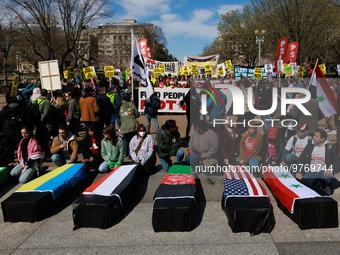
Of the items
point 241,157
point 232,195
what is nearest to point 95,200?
point 232,195

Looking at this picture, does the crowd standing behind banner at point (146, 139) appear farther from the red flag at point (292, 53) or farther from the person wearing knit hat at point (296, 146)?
the red flag at point (292, 53)

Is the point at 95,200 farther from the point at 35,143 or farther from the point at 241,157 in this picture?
the point at 241,157

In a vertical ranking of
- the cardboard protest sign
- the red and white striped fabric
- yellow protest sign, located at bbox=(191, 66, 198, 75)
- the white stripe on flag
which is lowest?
the white stripe on flag

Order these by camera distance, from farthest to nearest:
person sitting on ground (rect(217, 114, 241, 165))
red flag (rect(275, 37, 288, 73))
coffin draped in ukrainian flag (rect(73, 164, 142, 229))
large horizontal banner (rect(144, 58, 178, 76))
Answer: red flag (rect(275, 37, 288, 73))
large horizontal banner (rect(144, 58, 178, 76))
person sitting on ground (rect(217, 114, 241, 165))
coffin draped in ukrainian flag (rect(73, 164, 142, 229))

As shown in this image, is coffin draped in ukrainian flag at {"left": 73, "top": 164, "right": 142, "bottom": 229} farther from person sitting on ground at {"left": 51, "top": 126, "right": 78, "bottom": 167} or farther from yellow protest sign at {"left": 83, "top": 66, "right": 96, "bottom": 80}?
yellow protest sign at {"left": 83, "top": 66, "right": 96, "bottom": 80}

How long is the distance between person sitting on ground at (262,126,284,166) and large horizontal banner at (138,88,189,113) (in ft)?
27.2

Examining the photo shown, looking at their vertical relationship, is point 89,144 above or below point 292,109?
below

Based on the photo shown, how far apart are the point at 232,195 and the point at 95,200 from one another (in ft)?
6.90

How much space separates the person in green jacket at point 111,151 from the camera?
20.1 ft

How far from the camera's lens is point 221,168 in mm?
6098

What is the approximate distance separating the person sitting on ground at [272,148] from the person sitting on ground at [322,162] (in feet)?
2.29

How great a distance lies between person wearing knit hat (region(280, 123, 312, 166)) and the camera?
17.9ft

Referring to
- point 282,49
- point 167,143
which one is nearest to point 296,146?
point 167,143

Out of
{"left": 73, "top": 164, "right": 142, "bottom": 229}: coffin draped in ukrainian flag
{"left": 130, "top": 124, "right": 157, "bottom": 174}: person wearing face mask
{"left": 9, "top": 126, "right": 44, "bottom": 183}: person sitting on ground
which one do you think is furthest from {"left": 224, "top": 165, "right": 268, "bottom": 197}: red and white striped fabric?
{"left": 9, "top": 126, "right": 44, "bottom": 183}: person sitting on ground
